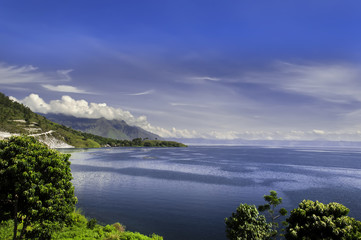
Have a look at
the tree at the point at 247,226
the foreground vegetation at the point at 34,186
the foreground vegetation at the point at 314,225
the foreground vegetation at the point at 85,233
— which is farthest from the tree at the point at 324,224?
the foreground vegetation at the point at 34,186

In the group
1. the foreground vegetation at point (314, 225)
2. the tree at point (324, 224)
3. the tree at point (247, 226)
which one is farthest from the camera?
the tree at point (247, 226)

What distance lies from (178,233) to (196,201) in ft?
80.0

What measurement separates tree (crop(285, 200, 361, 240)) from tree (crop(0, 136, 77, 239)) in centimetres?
3093

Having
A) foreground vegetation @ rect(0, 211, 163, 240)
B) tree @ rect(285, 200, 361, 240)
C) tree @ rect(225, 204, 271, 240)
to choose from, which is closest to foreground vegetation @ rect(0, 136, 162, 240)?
foreground vegetation @ rect(0, 211, 163, 240)

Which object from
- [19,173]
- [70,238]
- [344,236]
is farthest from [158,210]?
[344,236]

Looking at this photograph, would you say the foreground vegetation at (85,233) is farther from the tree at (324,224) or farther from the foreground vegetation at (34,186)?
the tree at (324,224)

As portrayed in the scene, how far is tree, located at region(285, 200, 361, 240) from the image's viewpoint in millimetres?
26984

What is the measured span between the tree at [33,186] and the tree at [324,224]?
30.9 meters

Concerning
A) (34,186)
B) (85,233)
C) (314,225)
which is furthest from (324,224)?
(85,233)

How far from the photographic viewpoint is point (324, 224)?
27359mm

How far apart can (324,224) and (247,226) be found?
9.94m

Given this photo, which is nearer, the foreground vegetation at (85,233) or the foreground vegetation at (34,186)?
the foreground vegetation at (34,186)

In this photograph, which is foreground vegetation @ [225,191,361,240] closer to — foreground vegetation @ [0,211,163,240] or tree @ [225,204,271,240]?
tree @ [225,204,271,240]

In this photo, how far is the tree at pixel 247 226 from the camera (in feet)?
108
